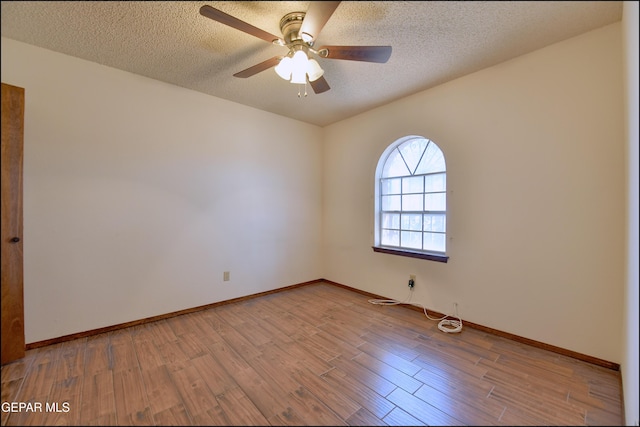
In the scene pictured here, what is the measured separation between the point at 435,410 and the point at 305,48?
2555mm

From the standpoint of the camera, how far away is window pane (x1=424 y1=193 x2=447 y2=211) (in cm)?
284

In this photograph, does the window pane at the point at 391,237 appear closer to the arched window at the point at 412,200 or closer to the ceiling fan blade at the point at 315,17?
the arched window at the point at 412,200

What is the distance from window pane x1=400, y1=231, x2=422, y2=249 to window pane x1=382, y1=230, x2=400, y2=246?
3.2 inches

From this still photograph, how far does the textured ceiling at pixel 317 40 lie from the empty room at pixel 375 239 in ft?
0.07

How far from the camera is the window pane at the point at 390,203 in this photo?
3.34 meters

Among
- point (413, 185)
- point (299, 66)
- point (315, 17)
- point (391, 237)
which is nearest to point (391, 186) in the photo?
Answer: point (413, 185)

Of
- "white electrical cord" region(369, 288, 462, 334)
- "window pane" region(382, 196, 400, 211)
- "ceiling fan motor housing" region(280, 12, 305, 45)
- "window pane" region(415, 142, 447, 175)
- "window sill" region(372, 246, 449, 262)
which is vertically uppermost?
"ceiling fan motor housing" region(280, 12, 305, 45)

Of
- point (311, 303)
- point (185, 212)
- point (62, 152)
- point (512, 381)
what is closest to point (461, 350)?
point (512, 381)

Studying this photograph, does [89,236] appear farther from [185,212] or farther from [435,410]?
[435,410]

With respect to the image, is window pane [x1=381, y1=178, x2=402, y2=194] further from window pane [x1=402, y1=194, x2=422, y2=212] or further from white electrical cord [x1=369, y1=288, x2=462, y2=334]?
white electrical cord [x1=369, y1=288, x2=462, y2=334]

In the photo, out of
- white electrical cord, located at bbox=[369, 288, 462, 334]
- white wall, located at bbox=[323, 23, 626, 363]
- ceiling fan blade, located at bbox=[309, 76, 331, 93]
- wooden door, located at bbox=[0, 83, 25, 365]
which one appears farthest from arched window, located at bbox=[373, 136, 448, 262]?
wooden door, located at bbox=[0, 83, 25, 365]

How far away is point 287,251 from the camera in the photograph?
383 centimetres

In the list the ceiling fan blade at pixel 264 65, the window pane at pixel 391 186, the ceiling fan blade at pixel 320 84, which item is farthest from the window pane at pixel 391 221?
the ceiling fan blade at pixel 264 65

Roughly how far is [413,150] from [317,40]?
1.75 m
